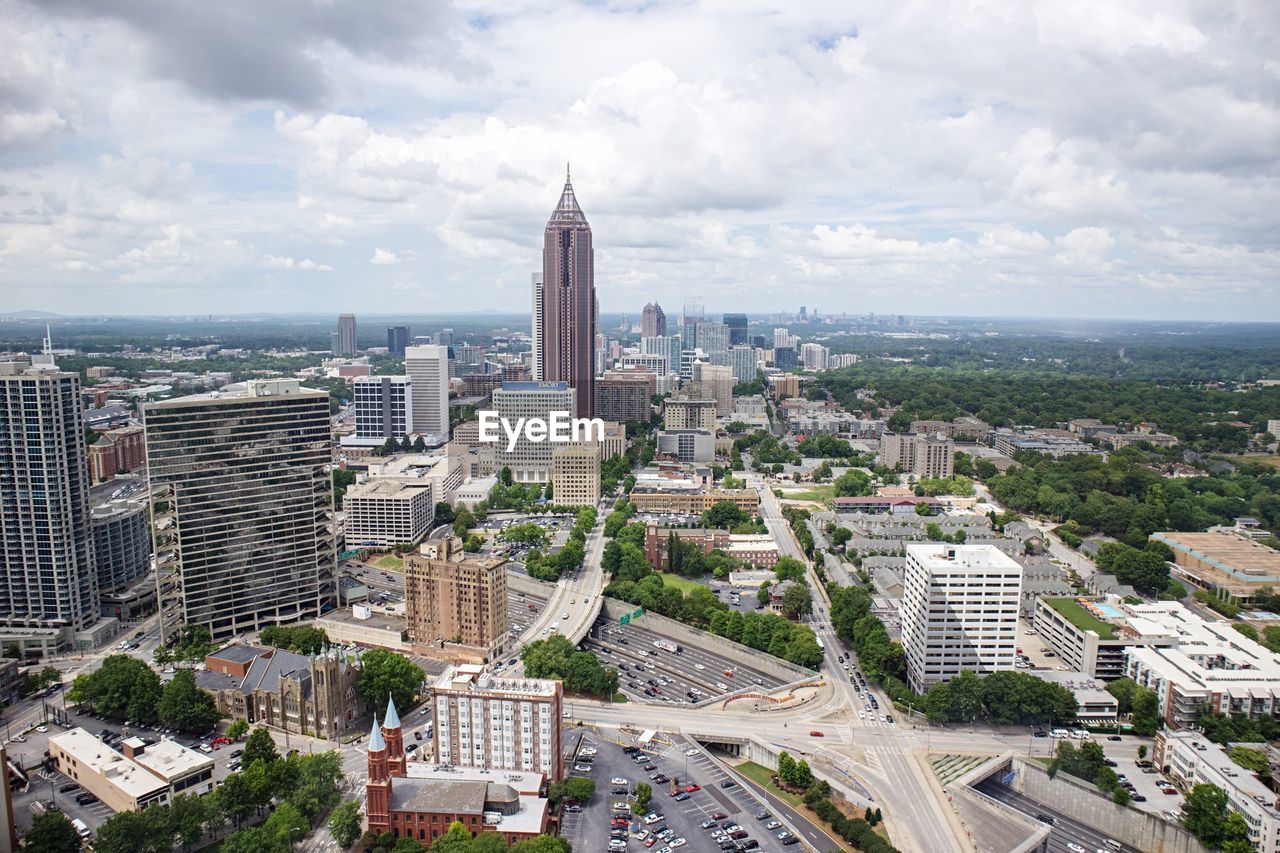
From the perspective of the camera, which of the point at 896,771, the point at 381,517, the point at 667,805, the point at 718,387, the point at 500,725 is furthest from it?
the point at 718,387

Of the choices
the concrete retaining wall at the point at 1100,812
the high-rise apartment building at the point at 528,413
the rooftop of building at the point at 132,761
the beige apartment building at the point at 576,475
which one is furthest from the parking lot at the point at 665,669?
the high-rise apartment building at the point at 528,413

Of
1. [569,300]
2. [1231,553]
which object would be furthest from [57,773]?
[569,300]

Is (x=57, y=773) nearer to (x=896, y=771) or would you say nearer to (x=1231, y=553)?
(x=896, y=771)

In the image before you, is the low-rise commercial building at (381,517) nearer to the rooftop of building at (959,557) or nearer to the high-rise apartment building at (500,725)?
the high-rise apartment building at (500,725)

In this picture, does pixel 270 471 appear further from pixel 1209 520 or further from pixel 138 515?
pixel 1209 520

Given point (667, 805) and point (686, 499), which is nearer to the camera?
point (667, 805)

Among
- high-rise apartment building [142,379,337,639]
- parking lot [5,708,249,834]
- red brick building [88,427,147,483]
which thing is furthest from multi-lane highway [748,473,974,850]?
red brick building [88,427,147,483]
